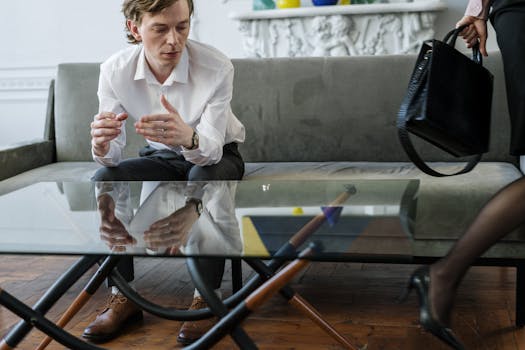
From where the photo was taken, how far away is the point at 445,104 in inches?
70.1

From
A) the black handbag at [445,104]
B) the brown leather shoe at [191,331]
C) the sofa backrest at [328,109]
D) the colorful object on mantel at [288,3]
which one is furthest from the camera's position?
the colorful object on mantel at [288,3]

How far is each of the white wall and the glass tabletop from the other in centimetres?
317

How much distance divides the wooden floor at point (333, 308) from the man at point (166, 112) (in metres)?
0.16

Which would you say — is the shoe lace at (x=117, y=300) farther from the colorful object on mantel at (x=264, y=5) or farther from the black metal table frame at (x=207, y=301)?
the colorful object on mantel at (x=264, y=5)

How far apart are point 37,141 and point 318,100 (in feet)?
4.07

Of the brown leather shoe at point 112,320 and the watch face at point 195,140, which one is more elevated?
the watch face at point 195,140

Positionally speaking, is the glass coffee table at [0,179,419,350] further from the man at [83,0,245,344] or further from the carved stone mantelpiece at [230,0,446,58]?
the carved stone mantelpiece at [230,0,446,58]

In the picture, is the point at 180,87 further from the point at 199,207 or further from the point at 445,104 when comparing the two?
the point at 445,104

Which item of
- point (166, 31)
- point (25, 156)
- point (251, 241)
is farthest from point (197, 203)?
point (25, 156)

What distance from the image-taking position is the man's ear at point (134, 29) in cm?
218

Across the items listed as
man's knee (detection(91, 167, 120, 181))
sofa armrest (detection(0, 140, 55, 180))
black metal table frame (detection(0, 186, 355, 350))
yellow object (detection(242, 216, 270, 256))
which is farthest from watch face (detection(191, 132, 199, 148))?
sofa armrest (detection(0, 140, 55, 180))

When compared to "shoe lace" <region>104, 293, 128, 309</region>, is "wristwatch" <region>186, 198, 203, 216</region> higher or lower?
higher

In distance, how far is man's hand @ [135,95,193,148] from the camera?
73.1 inches

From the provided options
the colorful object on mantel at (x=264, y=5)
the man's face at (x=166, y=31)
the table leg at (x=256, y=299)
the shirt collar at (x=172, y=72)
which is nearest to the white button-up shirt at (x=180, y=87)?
the shirt collar at (x=172, y=72)
